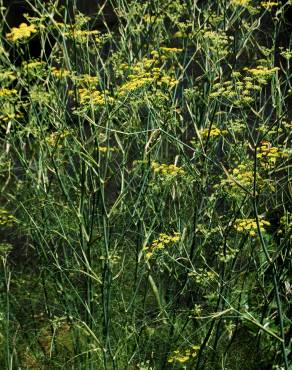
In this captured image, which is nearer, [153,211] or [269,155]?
[269,155]

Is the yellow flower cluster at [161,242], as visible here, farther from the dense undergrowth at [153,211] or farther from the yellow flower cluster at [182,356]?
the yellow flower cluster at [182,356]

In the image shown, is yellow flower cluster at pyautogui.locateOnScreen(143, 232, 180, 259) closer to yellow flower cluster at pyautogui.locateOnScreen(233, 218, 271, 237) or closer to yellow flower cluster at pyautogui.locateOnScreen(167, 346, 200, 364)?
yellow flower cluster at pyautogui.locateOnScreen(233, 218, 271, 237)

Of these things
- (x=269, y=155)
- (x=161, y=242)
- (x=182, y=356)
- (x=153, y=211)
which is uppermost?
(x=269, y=155)

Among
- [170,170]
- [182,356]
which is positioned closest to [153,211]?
[170,170]

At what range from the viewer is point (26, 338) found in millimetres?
5289

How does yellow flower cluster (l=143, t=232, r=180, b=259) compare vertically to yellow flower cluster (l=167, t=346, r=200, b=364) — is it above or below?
above

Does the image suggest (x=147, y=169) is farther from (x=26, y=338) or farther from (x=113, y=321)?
(x=26, y=338)

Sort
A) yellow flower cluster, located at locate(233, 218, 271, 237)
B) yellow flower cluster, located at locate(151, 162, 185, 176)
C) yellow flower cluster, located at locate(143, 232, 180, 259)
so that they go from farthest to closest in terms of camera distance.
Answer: yellow flower cluster, located at locate(151, 162, 185, 176) < yellow flower cluster, located at locate(143, 232, 180, 259) < yellow flower cluster, located at locate(233, 218, 271, 237)

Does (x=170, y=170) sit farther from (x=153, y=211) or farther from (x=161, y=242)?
(x=153, y=211)

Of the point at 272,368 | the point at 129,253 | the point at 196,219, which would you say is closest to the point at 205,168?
the point at 196,219

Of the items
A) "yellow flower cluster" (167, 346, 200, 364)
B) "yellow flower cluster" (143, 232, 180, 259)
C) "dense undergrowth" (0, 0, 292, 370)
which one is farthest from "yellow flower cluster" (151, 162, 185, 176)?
"yellow flower cluster" (167, 346, 200, 364)

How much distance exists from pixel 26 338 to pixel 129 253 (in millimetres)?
1177

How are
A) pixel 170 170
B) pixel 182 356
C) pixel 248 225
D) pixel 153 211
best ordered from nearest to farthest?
pixel 248 225
pixel 170 170
pixel 182 356
pixel 153 211

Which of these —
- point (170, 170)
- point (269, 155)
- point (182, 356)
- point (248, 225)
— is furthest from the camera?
point (182, 356)
